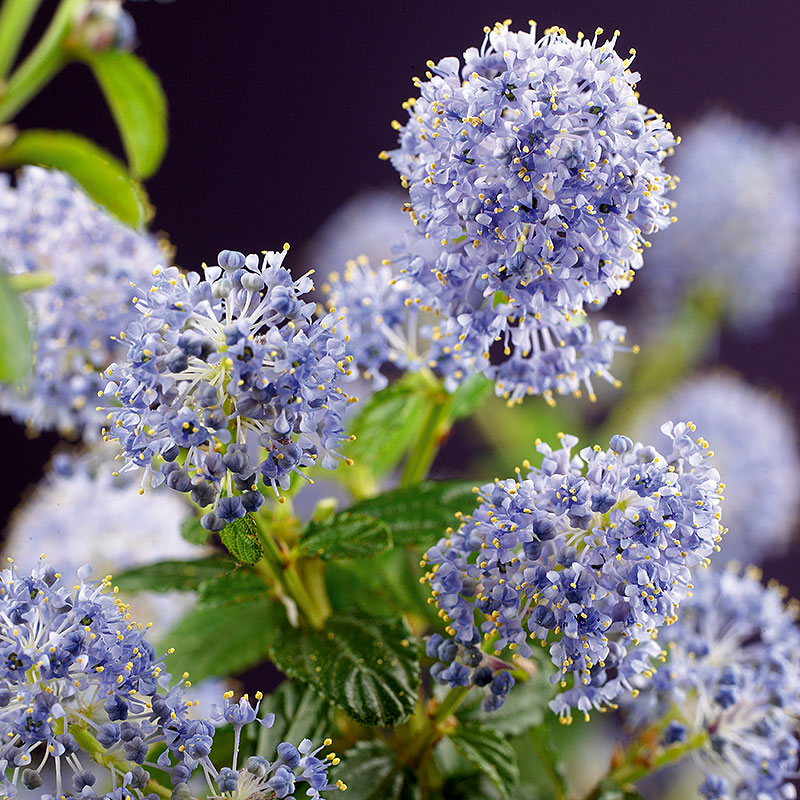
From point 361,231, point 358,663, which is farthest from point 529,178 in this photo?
point 361,231

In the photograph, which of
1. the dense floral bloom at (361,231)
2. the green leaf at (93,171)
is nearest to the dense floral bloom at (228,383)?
the green leaf at (93,171)

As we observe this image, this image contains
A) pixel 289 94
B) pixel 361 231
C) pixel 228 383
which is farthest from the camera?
pixel 361 231

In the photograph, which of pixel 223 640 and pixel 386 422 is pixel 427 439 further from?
pixel 223 640

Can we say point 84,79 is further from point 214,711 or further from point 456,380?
point 214,711

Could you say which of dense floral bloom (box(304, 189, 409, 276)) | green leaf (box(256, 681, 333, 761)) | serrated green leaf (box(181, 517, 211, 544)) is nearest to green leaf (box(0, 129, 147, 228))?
serrated green leaf (box(181, 517, 211, 544))

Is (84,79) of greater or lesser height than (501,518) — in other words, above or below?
above

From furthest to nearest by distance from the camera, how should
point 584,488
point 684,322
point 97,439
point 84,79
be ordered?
point 84,79 < point 684,322 < point 97,439 < point 584,488

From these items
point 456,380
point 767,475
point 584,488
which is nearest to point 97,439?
point 456,380
